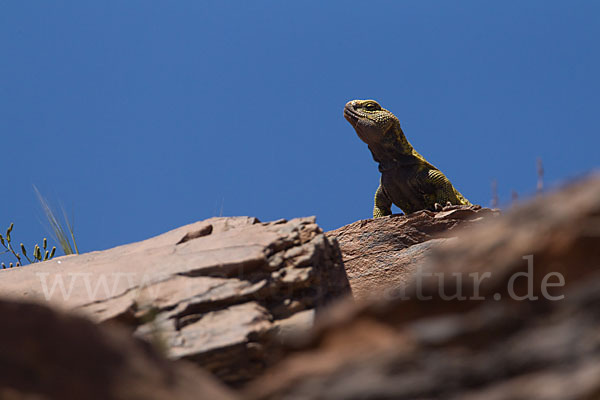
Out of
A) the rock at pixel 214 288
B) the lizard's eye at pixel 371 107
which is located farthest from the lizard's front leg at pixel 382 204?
the rock at pixel 214 288

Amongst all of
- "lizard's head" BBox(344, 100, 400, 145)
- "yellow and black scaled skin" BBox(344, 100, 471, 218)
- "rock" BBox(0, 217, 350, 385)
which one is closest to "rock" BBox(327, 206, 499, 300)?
"yellow and black scaled skin" BBox(344, 100, 471, 218)

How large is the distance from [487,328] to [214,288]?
10.5 ft

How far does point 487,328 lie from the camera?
53.7 inches

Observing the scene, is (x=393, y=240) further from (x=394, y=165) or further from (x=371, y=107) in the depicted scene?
(x=371, y=107)

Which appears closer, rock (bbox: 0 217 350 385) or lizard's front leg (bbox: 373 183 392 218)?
rock (bbox: 0 217 350 385)

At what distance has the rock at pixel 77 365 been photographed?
4.47 feet

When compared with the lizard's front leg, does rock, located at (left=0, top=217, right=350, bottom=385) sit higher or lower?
lower

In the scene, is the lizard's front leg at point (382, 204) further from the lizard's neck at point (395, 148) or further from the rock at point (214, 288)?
the rock at point (214, 288)

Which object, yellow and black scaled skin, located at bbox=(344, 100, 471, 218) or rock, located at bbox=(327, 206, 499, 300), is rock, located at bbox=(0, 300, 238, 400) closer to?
rock, located at bbox=(327, 206, 499, 300)

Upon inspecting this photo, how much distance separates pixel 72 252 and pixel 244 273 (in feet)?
11.9

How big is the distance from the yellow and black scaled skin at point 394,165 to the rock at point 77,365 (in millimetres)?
8365

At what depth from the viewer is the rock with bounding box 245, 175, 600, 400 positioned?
49.7 inches

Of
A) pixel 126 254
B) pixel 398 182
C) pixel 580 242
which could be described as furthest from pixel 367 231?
pixel 580 242

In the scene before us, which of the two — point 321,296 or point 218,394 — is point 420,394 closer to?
point 218,394
